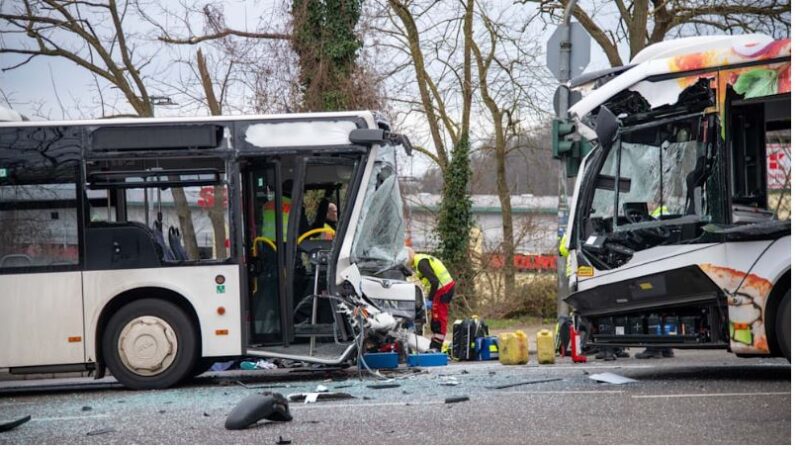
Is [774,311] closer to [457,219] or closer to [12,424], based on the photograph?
[12,424]

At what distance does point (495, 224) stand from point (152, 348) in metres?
16.2

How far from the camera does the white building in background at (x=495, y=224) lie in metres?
26.6

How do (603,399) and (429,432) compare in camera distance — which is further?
(603,399)

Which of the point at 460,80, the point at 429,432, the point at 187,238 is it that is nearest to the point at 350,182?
the point at 187,238

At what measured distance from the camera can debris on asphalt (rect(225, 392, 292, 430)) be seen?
8.88m

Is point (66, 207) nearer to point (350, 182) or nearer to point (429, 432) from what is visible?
point (350, 182)

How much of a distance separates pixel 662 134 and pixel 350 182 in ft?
10.2

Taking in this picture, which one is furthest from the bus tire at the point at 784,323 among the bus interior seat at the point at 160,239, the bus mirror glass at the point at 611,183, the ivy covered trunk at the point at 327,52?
the ivy covered trunk at the point at 327,52

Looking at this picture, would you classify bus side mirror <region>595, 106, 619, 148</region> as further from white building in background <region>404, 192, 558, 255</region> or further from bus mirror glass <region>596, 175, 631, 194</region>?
white building in background <region>404, 192, 558, 255</region>

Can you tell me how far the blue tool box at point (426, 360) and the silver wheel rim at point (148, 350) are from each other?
2572 millimetres

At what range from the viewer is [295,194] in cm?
1238

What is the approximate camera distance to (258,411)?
8922mm

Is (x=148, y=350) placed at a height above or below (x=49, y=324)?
below

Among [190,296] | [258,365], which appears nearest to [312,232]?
[190,296]
